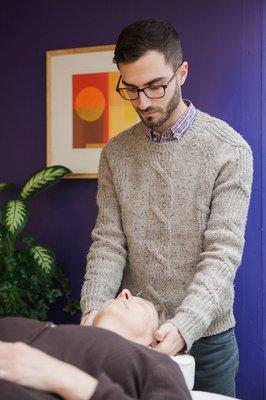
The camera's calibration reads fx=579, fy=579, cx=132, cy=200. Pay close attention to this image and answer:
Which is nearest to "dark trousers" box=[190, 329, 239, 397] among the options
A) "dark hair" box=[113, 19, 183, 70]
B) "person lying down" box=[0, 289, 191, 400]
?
"person lying down" box=[0, 289, 191, 400]

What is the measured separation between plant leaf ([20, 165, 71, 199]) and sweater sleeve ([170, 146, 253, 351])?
1.32 metres

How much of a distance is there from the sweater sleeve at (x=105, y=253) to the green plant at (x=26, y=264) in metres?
0.96

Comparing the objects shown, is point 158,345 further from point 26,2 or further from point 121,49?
point 26,2

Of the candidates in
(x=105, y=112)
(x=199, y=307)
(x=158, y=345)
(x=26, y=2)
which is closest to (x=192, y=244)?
(x=199, y=307)

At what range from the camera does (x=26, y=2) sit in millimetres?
3375

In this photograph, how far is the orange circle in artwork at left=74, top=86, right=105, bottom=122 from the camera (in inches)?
124

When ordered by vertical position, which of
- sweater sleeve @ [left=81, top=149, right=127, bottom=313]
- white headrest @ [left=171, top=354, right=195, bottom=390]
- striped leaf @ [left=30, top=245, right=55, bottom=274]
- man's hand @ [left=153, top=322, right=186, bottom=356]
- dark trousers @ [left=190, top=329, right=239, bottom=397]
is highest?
sweater sleeve @ [left=81, top=149, right=127, bottom=313]

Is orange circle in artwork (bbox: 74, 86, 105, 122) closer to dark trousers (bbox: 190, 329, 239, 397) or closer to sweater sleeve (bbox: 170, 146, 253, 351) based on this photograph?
sweater sleeve (bbox: 170, 146, 253, 351)

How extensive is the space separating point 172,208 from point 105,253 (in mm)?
298

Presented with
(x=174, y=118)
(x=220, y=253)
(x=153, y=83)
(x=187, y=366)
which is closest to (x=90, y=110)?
(x=174, y=118)

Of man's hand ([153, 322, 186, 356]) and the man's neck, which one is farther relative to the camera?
the man's neck

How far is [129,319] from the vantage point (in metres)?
1.74

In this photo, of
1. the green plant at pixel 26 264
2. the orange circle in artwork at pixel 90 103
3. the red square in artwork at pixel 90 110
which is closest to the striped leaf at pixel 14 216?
the green plant at pixel 26 264

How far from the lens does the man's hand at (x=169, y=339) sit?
5.55 feet
